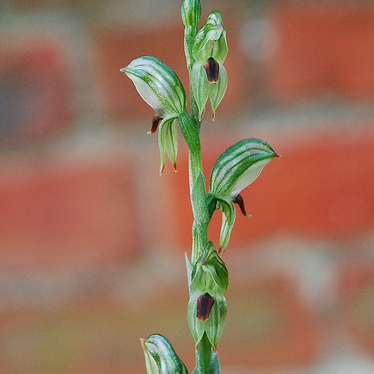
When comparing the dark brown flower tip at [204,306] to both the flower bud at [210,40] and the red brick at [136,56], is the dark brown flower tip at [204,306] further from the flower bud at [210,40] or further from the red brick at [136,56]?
the red brick at [136,56]

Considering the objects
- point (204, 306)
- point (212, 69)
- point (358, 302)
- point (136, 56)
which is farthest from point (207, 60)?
→ point (358, 302)

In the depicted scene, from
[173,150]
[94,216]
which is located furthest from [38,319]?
[173,150]

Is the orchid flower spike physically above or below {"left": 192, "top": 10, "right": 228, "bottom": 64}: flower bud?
below

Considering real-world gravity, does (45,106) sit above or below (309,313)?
above

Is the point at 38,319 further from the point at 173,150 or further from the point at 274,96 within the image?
the point at 173,150

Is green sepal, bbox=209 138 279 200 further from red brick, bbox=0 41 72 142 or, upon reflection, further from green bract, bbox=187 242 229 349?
red brick, bbox=0 41 72 142

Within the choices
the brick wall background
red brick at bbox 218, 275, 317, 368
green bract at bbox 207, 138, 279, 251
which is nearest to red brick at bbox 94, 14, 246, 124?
the brick wall background

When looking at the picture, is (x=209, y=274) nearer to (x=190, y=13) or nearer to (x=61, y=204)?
(x=190, y=13)

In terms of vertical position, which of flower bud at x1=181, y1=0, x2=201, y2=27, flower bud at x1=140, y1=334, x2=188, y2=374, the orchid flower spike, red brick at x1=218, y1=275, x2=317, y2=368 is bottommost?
red brick at x1=218, y1=275, x2=317, y2=368
